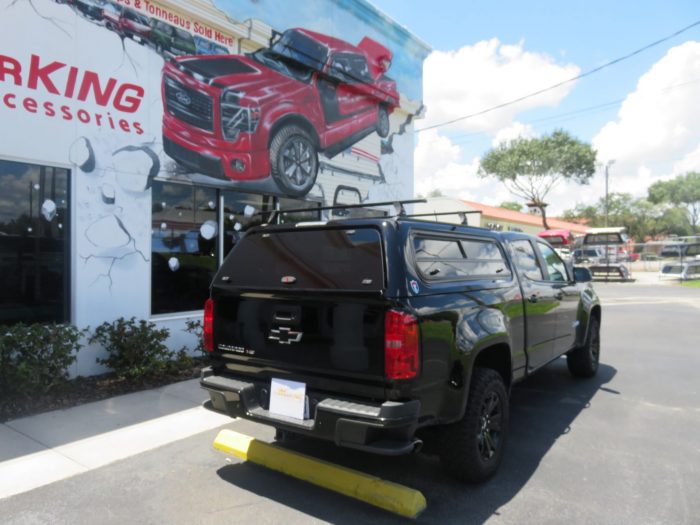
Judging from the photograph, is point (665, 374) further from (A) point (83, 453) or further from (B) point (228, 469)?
(A) point (83, 453)

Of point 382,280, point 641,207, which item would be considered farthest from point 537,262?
point 641,207

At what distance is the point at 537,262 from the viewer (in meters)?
5.30

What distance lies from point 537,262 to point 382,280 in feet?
9.30

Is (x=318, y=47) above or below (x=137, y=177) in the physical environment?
above

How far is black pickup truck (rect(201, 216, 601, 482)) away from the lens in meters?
2.98

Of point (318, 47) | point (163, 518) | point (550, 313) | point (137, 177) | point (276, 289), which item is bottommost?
point (163, 518)

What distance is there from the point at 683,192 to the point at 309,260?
272 ft

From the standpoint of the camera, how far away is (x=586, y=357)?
630cm

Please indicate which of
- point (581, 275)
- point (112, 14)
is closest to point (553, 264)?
point (581, 275)

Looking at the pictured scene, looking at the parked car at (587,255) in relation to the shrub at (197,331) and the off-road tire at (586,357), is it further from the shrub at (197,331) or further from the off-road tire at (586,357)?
the shrub at (197,331)

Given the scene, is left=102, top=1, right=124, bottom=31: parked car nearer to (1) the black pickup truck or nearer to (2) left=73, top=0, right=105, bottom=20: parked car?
(2) left=73, top=0, right=105, bottom=20: parked car

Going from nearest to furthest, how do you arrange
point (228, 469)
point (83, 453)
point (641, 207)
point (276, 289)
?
point (276, 289) → point (228, 469) → point (83, 453) → point (641, 207)

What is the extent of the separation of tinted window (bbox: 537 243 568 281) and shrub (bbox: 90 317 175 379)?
448 centimetres

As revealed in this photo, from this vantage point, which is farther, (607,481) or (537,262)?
(537,262)
